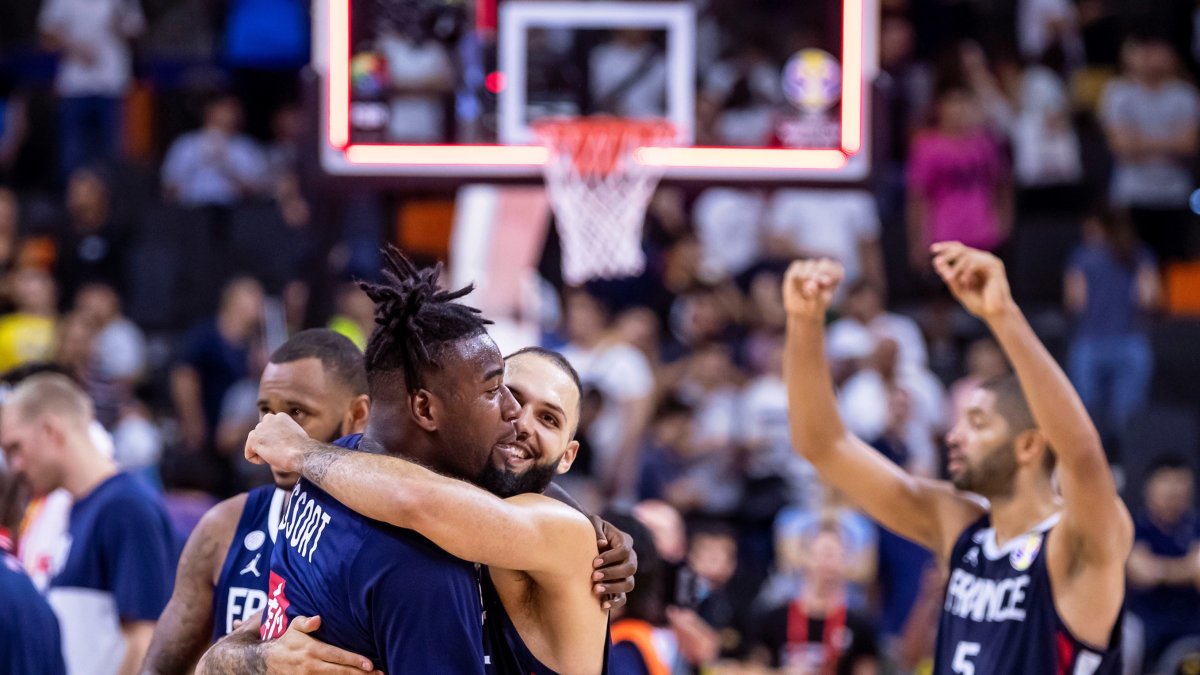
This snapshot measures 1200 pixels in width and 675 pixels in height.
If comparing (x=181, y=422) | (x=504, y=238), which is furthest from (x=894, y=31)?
(x=181, y=422)

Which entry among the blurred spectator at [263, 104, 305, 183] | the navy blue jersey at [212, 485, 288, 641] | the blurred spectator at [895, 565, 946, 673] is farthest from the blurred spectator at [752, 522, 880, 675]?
the blurred spectator at [263, 104, 305, 183]

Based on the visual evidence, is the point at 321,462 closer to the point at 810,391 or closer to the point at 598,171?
the point at 810,391

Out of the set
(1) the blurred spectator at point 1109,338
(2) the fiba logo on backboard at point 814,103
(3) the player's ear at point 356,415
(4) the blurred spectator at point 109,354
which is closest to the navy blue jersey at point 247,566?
(3) the player's ear at point 356,415

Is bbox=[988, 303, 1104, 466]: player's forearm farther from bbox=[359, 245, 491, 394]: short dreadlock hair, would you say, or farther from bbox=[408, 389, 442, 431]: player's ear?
bbox=[408, 389, 442, 431]: player's ear

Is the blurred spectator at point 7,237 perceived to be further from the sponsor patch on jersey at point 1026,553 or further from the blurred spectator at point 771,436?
the sponsor patch on jersey at point 1026,553

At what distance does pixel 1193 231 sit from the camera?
14602 millimetres

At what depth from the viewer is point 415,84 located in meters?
9.29

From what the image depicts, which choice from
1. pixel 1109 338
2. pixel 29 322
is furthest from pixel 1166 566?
pixel 29 322

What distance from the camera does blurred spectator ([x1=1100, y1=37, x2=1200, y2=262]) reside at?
14141 millimetres

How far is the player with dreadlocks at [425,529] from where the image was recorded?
354cm

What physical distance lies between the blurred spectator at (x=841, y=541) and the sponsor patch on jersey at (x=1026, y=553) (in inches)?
156

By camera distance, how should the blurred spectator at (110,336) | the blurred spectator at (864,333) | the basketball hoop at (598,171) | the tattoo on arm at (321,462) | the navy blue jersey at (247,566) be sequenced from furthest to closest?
the blurred spectator at (110,336), the blurred spectator at (864,333), the basketball hoop at (598,171), the navy blue jersey at (247,566), the tattoo on arm at (321,462)

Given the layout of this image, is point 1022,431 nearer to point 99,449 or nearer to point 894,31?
point 99,449

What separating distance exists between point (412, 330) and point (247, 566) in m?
1.43
